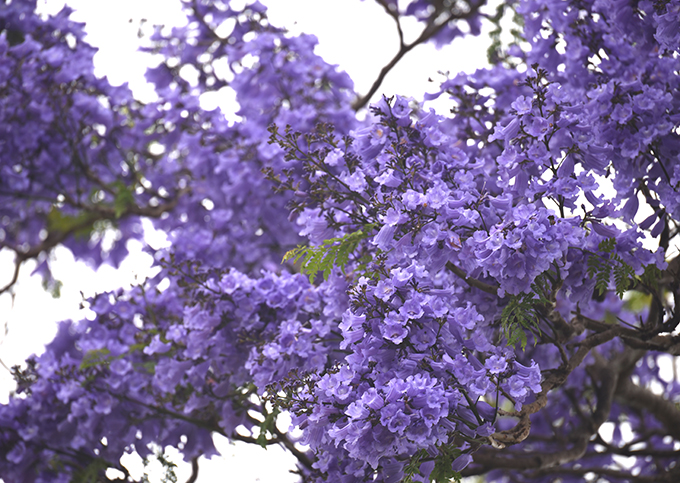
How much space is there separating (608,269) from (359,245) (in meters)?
1.04

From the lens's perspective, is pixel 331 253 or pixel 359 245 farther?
pixel 359 245

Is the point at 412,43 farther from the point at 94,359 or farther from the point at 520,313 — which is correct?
the point at 520,313

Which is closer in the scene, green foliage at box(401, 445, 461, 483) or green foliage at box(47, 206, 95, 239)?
green foliage at box(401, 445, 461, 483)

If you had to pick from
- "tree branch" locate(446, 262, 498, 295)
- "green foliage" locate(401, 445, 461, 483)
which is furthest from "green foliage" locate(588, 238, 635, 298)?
"green foliage" locate(401, 445, 461, 483)

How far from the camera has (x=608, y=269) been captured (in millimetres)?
2342

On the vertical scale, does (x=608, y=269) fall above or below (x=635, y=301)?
below

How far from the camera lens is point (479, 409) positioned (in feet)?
7.14

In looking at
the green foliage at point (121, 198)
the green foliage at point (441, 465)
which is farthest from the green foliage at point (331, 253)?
the green foliage at point (121, 198)

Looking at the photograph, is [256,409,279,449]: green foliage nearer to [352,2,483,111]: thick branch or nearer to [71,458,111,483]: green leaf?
[71,458,111,483]: green leaf

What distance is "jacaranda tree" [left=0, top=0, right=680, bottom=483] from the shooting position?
212cm

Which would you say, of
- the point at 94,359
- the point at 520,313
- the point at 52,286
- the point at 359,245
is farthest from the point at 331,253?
the point at 52,286

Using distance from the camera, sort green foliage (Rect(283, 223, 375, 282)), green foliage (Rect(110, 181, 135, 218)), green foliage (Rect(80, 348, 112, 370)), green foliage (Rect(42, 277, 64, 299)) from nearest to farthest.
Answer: green foliage (Rect(283, 223, 375, 282)) < green foliage (Rect(80, 348, 112, 370)) < green foliage (Rect(110, 181, 135, 218)) < green foliage (Rect(42, 277, 64, 299))

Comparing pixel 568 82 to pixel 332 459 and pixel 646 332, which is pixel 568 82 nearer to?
pixel 646 332

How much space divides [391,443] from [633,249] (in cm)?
115
